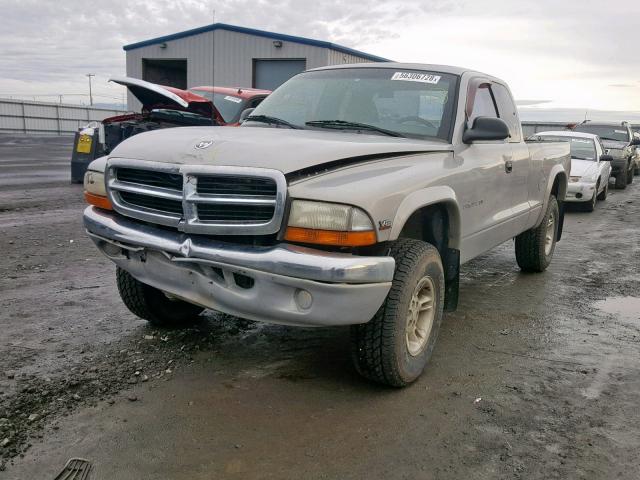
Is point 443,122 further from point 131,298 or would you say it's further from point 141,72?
point 141,72

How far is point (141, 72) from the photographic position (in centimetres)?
2702

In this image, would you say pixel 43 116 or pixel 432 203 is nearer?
pixel 432 203

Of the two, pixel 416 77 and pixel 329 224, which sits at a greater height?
pixel 416 77

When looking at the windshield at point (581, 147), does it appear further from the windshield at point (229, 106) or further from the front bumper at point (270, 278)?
the front bumper at point (270, 278)

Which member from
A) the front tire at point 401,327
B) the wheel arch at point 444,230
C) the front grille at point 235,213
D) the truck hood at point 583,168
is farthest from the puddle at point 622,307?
the truck hood at point 583,168

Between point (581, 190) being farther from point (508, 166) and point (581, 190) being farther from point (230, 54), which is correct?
point (230, 54)

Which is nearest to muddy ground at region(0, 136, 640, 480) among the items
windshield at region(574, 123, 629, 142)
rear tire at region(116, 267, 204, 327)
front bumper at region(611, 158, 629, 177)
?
rear tire at region(116, 267, 204, 327)

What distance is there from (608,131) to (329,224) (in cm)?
1750

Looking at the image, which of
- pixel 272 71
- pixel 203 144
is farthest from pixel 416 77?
pixel 272 71

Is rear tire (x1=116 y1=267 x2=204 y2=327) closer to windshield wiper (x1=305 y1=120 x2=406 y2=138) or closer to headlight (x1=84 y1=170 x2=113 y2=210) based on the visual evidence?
headlight (x1=84 y1=170 x2=113 y2=210)

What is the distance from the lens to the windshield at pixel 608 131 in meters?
17.9

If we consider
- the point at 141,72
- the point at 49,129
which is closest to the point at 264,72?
the point at 141,72

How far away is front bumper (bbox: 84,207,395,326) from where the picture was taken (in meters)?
2.91

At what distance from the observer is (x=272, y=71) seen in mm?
24719
